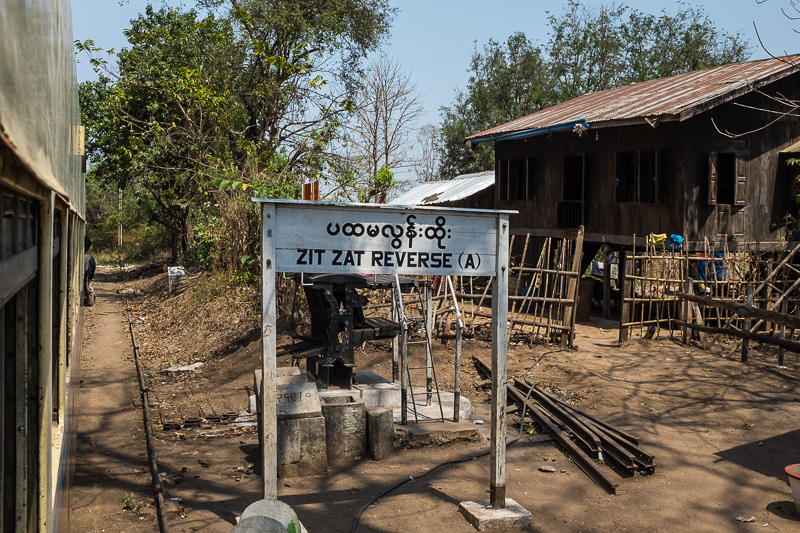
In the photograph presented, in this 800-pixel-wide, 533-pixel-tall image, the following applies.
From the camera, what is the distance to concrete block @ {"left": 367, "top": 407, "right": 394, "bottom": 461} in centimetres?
764

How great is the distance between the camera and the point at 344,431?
25.0ft

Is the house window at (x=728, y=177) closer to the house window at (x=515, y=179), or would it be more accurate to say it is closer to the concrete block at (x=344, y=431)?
the house window at (x=515, y=179)

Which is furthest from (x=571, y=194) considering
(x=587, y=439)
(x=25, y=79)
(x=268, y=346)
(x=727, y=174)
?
(x=25, y=79)

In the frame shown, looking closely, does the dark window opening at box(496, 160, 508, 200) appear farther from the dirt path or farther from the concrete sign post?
the concrete sign post

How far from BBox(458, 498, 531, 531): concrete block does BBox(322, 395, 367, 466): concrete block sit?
1.78m

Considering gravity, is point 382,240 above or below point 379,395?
above

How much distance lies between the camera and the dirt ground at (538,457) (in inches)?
247

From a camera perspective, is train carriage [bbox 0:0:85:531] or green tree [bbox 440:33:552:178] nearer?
train carriage [bbox 0:0:85:531]

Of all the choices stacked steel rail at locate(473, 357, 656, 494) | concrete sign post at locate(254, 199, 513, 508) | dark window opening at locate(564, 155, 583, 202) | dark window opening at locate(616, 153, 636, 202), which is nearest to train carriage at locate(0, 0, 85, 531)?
concrete sign post at locate(254, 199, 513, 508)

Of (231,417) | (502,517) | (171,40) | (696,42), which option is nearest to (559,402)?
(502,517)

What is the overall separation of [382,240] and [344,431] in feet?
9.15

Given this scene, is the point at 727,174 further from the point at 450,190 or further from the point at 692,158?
the point at 450,190

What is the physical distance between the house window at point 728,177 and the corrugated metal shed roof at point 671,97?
1422mm

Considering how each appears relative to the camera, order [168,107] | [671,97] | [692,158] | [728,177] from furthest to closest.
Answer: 1. [168,107]
2. [728,177]
3. [671,97]
4. [692,158]
